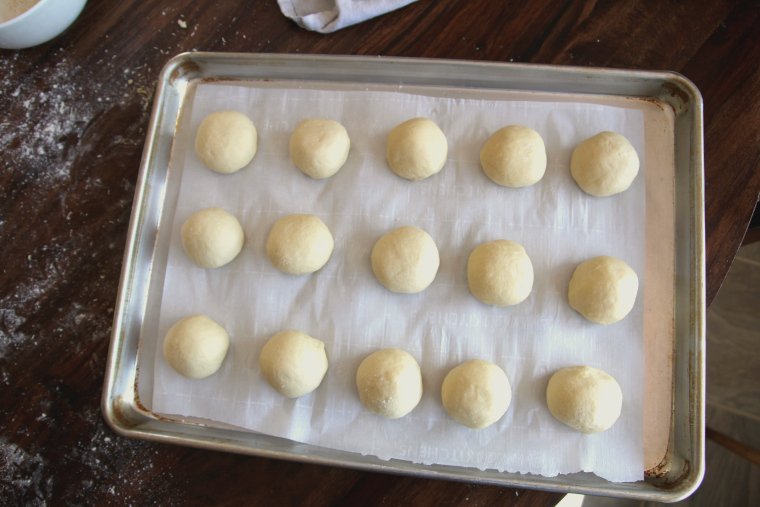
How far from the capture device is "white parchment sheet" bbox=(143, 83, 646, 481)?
1.03 metres

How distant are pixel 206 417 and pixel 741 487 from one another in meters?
1.65

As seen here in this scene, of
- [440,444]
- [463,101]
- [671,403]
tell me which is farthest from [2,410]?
[671,403]

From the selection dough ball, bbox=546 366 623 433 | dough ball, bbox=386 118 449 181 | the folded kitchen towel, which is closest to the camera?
dough ball, bbox=546 366 623 433

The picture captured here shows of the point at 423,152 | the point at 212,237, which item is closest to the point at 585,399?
the point at 423,152

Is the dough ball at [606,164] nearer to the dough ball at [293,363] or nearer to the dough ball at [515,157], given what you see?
the dough ball at [515,157]

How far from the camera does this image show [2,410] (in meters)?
1.11

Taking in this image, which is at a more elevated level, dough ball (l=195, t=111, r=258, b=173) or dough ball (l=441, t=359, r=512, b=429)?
dough ball (l=195, t=111, r=258, b=173)

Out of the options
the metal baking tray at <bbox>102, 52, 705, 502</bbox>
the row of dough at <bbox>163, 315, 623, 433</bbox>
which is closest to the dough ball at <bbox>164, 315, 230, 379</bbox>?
the row of dough at <bbox>163, 315, 623, 433</bbox>

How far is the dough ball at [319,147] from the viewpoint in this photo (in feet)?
3.57

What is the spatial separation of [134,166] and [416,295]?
693 millimetres

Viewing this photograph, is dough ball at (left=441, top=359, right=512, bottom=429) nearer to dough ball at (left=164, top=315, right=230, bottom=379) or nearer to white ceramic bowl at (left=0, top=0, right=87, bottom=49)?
dough ball at (left=164, top=315, right=230, bottom=379)

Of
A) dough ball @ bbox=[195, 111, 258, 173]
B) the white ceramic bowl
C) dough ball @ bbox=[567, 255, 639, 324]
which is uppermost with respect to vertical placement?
the white ceramic bowl

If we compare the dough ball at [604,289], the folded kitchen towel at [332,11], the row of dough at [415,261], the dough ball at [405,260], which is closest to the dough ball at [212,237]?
the row of dough at [415,261]

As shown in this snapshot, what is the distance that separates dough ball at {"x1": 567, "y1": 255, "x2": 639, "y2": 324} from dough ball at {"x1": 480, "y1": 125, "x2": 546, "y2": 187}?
0.21 metres
